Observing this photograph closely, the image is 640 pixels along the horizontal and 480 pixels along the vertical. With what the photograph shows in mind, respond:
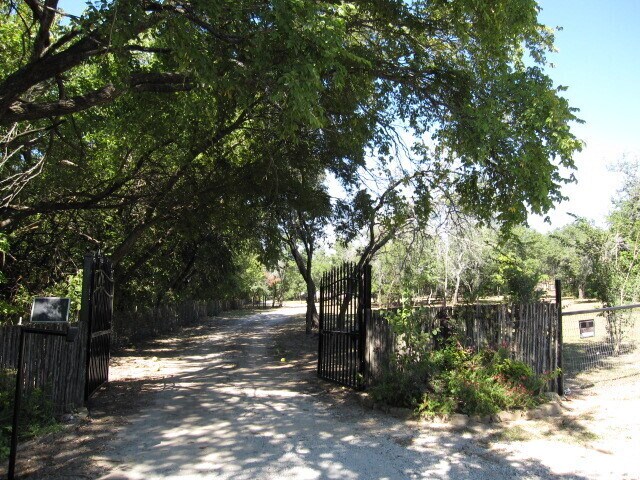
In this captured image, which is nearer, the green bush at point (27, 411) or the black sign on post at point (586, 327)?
the green bush at point (27, 411)

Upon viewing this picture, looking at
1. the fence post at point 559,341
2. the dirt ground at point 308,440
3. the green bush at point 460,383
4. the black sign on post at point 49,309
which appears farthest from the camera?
the fence post at point 559,341

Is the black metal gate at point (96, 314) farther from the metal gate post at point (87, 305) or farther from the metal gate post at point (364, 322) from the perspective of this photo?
the metal gate post at point (364, 322)

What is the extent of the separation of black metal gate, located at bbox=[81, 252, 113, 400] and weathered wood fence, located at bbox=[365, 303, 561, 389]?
15.7 feet

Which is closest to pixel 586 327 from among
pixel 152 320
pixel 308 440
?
pixel 308 440

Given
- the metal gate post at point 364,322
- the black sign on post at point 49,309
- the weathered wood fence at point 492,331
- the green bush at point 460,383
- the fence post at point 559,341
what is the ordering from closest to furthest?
the black sign on post at point 49,309
the green bush at point 460,383
the weathered wood fence at point 492,331
the fence post at point 559,341
the metal gate post at point 364,322

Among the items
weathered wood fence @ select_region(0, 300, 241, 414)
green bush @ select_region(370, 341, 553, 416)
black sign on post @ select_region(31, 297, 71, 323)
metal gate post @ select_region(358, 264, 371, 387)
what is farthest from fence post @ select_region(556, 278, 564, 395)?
weathered wood fence @ select_region(0, 300, 241, 414)

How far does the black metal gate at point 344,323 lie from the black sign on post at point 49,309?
492cm

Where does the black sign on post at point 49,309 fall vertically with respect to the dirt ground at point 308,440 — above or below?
above

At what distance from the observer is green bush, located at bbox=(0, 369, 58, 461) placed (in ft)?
20.5

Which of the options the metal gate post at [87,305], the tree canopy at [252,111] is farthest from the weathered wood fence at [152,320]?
the metal gate post at [87,305]

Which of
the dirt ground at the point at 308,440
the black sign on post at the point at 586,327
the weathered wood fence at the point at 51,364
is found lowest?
the dirt ground at the point at 308,440

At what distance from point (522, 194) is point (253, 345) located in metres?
12.8

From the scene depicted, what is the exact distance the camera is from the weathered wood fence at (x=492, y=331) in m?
8.28

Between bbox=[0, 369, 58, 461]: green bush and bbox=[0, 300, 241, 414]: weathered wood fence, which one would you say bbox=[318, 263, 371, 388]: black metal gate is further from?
bbox=[0, 369, 58, 461]: green bush
